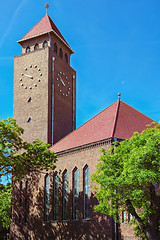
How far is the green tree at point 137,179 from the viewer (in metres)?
15.6

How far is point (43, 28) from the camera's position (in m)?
→ 35.6

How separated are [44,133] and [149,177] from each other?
17460 mm

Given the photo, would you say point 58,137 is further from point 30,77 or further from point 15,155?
point 15,155

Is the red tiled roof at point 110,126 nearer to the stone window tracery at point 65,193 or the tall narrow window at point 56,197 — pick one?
the stone window tracery at point 65,193

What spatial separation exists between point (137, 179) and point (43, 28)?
2426cm

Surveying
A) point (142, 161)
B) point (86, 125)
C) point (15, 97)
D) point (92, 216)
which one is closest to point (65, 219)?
point (92, 216)

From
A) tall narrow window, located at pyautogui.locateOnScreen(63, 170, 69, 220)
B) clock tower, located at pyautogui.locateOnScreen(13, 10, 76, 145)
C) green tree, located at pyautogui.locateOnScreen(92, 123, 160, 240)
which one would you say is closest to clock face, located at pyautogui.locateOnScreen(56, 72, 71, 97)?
clock tower, located at pyautogui.locateOnScreen(13, 10, 76, 145)

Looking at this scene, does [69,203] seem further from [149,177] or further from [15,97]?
[15,97]

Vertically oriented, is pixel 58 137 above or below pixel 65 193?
above

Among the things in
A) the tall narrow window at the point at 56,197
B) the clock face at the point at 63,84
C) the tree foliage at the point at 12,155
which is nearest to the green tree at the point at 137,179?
the tree foliage at the point at 12,155

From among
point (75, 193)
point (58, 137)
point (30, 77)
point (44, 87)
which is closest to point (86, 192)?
point (75, 193)

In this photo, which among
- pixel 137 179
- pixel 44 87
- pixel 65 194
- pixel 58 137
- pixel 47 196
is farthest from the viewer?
pixel 44 87

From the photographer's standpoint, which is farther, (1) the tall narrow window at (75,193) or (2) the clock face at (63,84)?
(2) the clock face at (63,84)

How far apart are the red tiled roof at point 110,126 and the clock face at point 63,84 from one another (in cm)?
762
